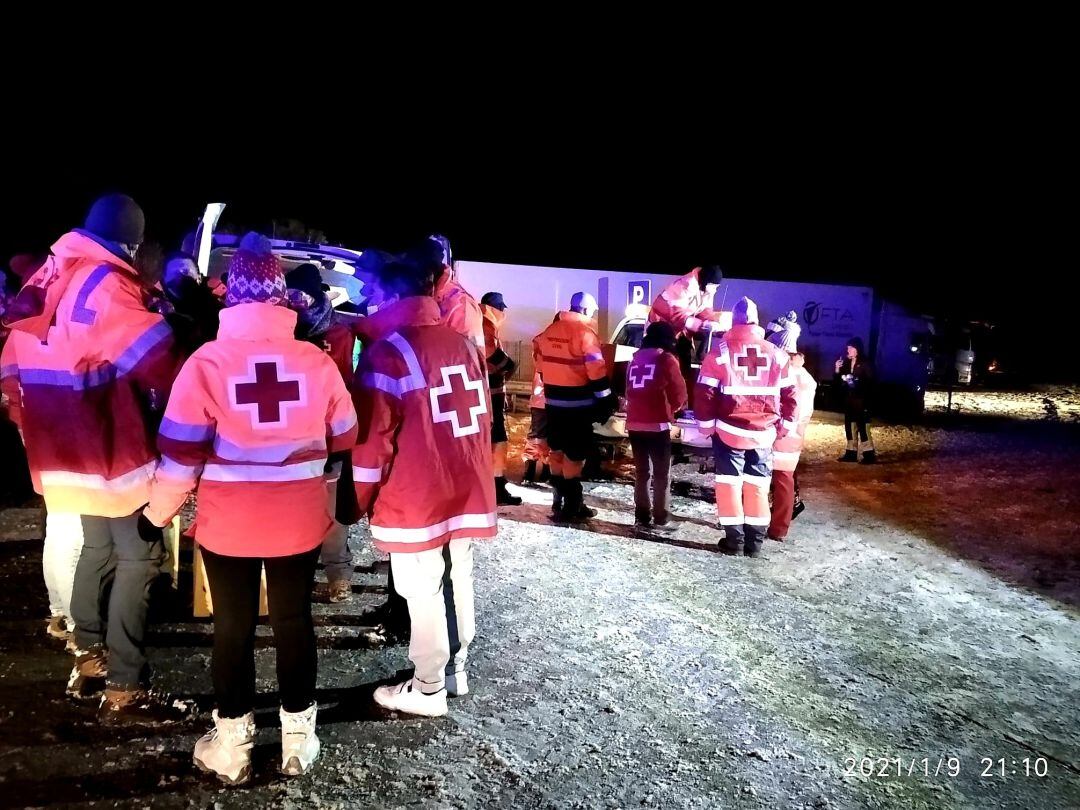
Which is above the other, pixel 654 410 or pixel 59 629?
pixel 654 410

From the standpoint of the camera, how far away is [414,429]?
3.60 meters

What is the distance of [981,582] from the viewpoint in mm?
6266

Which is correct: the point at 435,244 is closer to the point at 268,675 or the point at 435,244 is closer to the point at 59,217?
the point at 268,675

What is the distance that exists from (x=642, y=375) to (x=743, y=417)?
1.16 metres

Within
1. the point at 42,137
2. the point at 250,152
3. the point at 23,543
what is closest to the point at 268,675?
the point at 23,543

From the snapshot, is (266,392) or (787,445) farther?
(787,445)

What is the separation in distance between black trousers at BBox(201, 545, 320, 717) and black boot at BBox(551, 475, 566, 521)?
4.51 meters

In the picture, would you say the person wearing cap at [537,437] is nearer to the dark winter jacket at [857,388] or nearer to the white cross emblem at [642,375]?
the white cross emblem at [642,375]

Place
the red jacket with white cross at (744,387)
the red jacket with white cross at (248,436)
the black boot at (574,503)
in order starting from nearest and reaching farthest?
the red jacket with white cross at (248,436) → the red jacket with white cross at (744,387) → the black boot at (574,503)

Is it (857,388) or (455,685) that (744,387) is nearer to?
(455,685)

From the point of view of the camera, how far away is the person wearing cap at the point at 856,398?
1115cm

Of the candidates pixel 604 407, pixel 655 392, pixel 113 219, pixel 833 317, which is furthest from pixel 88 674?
pixel 833 317

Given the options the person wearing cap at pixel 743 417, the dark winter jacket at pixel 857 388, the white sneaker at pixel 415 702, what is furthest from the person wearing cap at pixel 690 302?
the white sneaker at pixel 415 702

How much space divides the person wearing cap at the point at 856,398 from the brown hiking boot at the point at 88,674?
10120 millimetres
